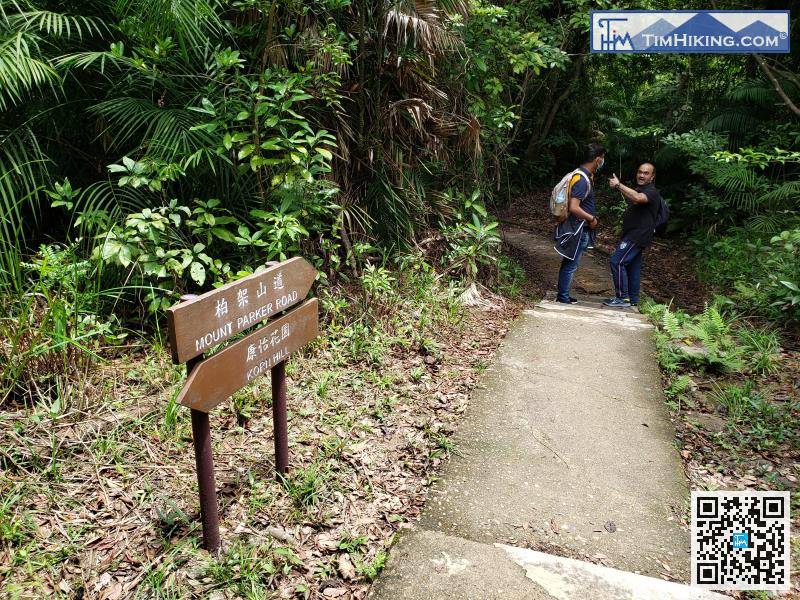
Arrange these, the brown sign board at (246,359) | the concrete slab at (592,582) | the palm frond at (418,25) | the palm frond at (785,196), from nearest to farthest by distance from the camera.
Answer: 1. the brown sign board at (246,359)
2. the concrete slab at (592,582)
3. the palm frond at (418,25)
4. the palm frond at (785,196)

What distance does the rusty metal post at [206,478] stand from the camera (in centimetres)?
225

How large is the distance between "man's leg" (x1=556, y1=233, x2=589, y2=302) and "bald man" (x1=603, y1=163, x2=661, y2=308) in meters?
0.43

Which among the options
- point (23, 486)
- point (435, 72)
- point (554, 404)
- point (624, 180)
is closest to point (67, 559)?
point (23, 486)

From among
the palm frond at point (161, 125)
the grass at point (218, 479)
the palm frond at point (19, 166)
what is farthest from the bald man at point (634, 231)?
the palm frond at point (19, 166)

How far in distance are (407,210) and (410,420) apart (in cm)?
235

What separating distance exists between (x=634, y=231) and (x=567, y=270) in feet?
2.64

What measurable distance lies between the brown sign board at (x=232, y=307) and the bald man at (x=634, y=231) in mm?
4415

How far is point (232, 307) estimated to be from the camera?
225 centimetres

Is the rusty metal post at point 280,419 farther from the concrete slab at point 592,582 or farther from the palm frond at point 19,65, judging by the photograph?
the palm frond at point 19,65

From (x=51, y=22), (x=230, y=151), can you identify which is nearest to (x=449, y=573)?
(x=230, y=151)

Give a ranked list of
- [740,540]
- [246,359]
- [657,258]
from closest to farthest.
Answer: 1. [246,359]
2. [740,540]
3. [657,258]

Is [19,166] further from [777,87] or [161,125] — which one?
[777,87]

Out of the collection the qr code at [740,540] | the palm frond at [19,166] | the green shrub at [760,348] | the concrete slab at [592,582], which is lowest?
the qr code at [740,540]

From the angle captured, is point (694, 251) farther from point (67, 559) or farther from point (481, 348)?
point (67, 559)
